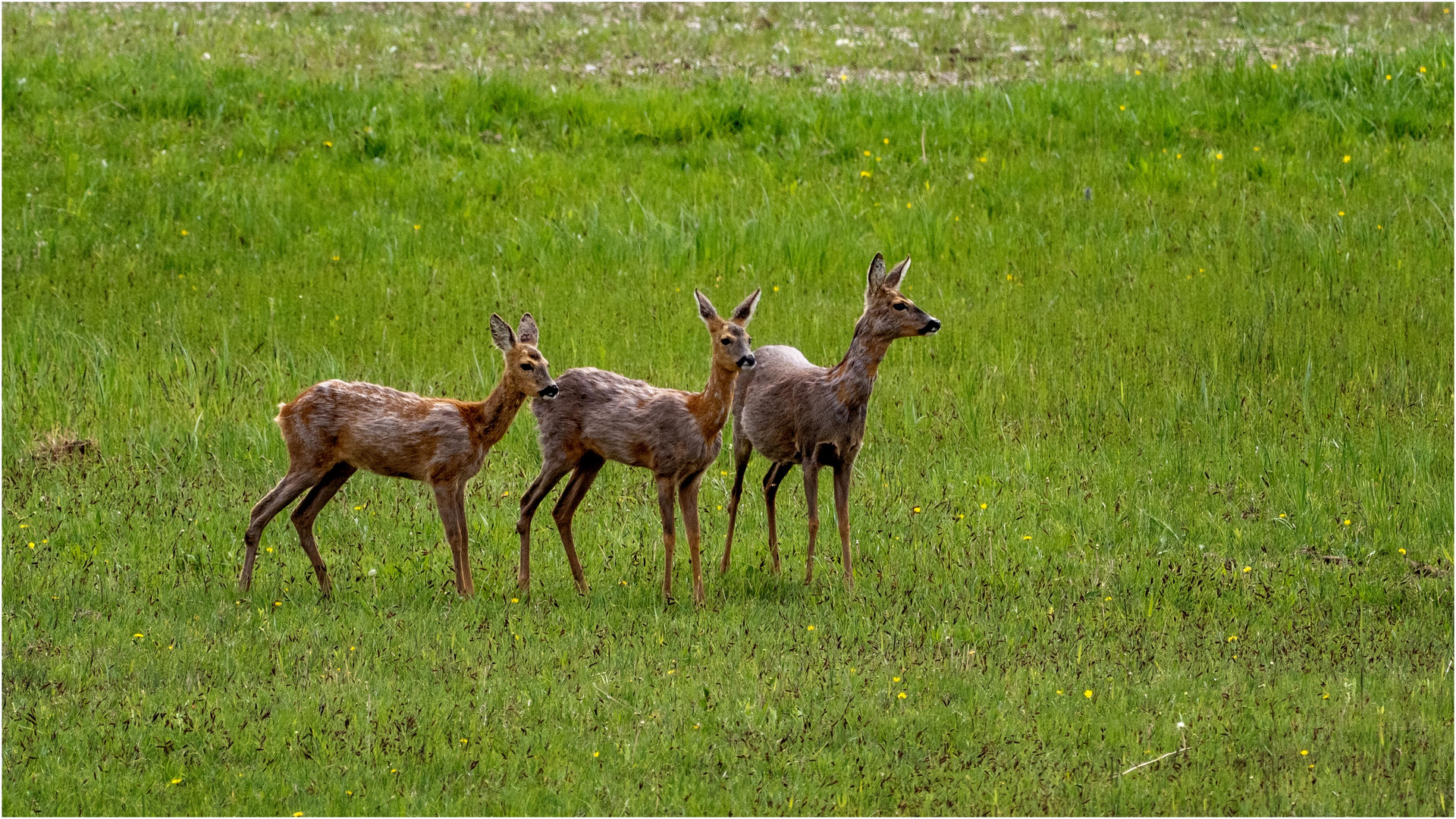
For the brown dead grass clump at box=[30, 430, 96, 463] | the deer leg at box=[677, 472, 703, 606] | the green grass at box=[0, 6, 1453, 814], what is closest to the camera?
the green grass at box=[0, 6, 1453, 814]

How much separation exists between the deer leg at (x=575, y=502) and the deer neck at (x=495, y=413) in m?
0.65

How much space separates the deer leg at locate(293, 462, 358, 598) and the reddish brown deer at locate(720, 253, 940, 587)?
2.24 metres

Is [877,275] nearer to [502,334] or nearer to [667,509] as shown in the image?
[667,509]

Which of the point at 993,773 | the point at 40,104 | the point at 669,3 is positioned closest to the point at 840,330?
the point at 993,773

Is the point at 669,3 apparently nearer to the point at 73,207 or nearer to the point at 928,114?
the point at 928,114

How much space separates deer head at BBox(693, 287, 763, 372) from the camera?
786cm

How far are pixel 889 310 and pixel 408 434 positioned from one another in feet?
8.71

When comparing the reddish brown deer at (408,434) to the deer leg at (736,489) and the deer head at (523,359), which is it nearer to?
the deer head at (523,359)

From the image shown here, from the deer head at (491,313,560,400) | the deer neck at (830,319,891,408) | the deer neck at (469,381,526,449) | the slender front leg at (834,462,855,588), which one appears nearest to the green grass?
the slender front leg at (834,462,855,588)

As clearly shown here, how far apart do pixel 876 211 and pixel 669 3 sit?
946 centimetres

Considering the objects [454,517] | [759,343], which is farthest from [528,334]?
[759,343]

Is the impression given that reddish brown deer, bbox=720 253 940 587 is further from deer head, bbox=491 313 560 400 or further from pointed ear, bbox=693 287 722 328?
deer head, bbox=491 313 560 400

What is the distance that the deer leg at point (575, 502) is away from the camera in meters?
8.80

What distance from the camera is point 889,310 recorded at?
8469mm
